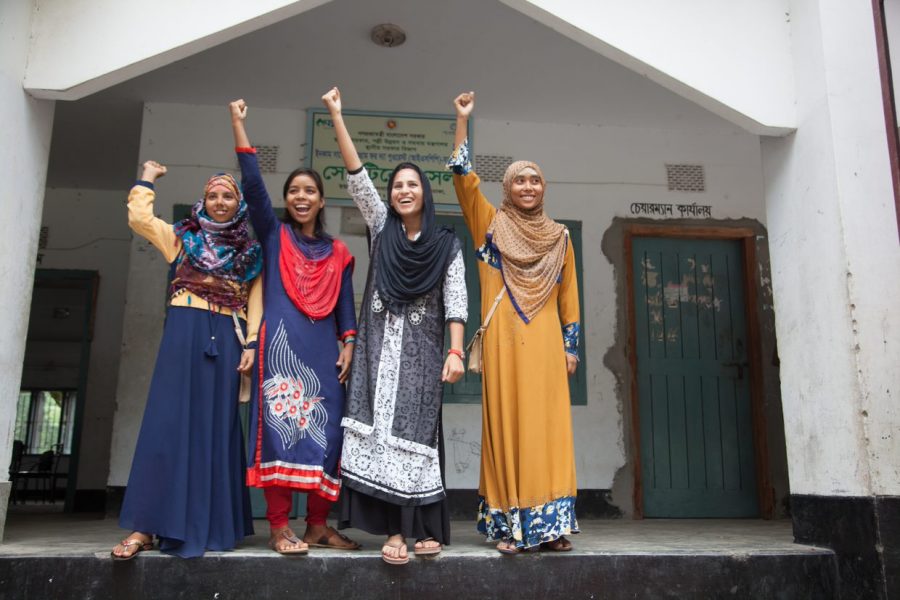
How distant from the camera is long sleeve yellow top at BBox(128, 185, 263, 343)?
2832mm

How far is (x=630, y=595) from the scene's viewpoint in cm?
278

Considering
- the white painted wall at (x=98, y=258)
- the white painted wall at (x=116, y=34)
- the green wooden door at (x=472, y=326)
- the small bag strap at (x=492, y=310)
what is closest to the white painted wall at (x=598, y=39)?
the white painted wall at (x=116, y=34)

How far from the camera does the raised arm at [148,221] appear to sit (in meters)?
2.83

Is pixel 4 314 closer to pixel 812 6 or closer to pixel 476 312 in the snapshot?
pixel 476 312

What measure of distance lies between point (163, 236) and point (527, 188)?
1.46 m

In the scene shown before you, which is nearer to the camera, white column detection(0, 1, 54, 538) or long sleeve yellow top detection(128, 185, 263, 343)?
long sleeve yellow top detection(128, 185, 263, 343)

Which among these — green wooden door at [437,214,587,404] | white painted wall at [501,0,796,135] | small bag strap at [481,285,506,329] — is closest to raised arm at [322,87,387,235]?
small bag strap at [481,285,506,329]

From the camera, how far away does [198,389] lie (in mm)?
2799

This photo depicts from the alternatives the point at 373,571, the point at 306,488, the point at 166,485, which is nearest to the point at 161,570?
the point at 166,485

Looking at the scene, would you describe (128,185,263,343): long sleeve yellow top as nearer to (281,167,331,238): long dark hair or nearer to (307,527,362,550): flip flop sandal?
(281,167,331,238): long dark hair

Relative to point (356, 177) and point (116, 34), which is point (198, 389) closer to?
point (356, 177)

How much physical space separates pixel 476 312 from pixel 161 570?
2779 mm

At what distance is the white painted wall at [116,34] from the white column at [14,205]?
7cm

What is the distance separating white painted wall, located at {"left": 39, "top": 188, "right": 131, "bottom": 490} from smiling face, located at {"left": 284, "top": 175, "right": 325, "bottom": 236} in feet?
13.2
